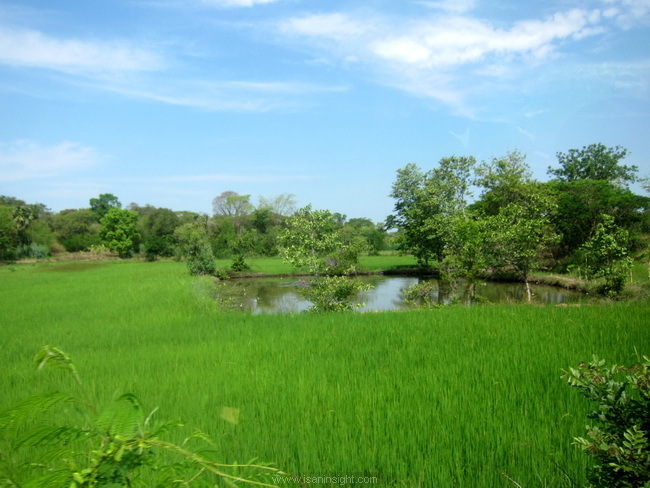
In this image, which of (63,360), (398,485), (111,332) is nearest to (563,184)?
(111,332)

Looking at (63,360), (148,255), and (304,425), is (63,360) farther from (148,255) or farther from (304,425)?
(148,255)

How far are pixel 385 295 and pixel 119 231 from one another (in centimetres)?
4007

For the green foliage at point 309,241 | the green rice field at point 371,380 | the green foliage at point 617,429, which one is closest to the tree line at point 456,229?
the green foliage at point 309,241

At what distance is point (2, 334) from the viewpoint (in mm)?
7809

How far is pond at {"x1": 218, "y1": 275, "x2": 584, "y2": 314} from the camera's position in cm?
1463

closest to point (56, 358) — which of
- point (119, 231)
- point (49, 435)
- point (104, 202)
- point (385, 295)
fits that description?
point (49, 435)

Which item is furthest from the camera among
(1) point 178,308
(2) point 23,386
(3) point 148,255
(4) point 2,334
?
(3) point 148,255

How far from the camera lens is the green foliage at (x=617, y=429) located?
127cm

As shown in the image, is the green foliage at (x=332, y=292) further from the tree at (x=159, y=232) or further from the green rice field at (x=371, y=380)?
the tree at (x=159, y=232)

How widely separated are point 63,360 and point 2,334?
28.4ft

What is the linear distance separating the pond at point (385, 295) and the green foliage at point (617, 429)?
11.7 meters

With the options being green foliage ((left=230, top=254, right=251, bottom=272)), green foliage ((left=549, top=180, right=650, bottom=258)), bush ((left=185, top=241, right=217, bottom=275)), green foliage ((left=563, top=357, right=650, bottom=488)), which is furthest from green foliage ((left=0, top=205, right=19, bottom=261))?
green foliage ((left=563, top=357, right=650, bottom=488))

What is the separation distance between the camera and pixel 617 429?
141 centimetres

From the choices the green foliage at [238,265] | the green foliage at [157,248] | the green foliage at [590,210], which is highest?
the green foliage at [590,210]
